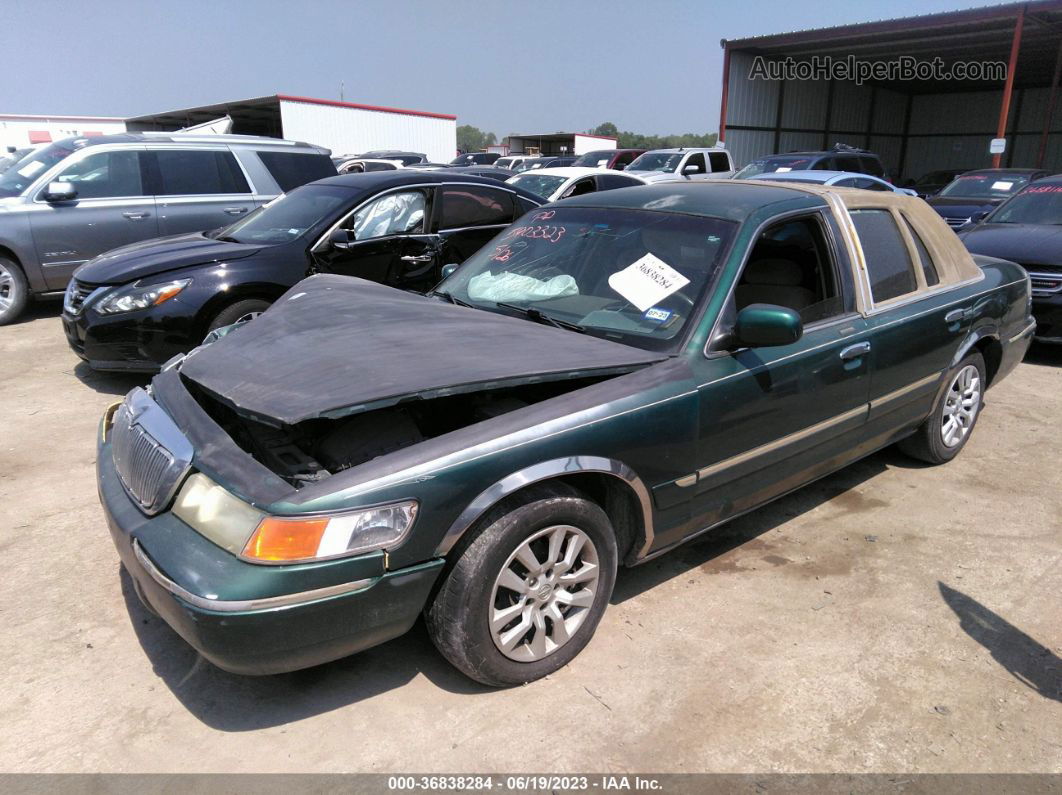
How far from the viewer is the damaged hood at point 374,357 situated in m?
2.48

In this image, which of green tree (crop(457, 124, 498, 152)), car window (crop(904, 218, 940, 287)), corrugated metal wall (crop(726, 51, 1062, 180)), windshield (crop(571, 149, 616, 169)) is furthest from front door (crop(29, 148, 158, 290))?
green tree (crop(457, 124, 498, 152))

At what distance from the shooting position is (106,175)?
26.9ft

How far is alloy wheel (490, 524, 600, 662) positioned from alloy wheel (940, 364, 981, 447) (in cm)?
286

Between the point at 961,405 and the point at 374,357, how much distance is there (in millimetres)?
3729

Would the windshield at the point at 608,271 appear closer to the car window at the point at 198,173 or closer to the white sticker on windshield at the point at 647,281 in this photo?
the white sticker on windshield at the point at 647,281

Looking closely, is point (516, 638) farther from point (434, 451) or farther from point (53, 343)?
point (53, 343)

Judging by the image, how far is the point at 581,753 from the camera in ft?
7.88

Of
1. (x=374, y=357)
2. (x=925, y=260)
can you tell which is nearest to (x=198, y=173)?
(x=374, y=357)

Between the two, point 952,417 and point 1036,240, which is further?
point 1036,240

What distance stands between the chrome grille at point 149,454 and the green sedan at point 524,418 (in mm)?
13

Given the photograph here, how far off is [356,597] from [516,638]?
632 mm

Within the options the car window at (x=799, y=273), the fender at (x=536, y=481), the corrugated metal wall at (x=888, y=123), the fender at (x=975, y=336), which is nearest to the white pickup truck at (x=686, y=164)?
the corrugated metal wall at (x=888, y=123)

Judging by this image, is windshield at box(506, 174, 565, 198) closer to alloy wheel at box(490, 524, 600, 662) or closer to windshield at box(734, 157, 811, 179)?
windshield at box(734, 157, 811, 179)

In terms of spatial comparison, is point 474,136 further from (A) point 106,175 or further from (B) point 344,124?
(A) point 106,175
